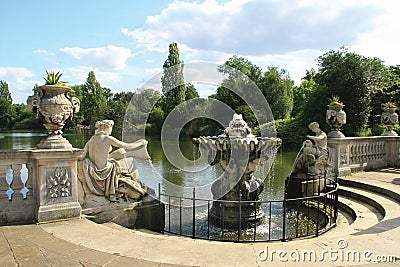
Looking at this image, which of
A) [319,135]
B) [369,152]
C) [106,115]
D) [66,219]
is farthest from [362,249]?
[106,115]

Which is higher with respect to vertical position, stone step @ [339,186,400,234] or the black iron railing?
stone step @ [339,186,400,234]

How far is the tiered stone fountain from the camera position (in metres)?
7.92

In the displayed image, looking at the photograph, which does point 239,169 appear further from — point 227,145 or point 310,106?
point 310,106

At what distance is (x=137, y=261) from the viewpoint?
4004 millimetres

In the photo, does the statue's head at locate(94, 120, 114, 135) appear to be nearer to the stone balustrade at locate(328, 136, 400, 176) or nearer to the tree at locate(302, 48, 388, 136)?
the stone balustrade at locate(328, 136, 400, 176)

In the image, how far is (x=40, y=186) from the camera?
18.6 ft

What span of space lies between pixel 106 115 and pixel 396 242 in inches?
2011

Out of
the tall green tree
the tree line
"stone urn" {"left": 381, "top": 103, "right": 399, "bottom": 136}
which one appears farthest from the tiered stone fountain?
the tall green tree

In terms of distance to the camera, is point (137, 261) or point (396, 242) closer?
point (137, 261)

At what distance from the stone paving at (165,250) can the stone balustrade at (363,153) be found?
5.35 meters

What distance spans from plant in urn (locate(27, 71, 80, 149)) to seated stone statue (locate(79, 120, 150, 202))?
479mm

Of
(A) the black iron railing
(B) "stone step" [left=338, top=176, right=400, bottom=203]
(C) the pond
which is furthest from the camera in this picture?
(B) "stone step" [left=338, top=176, right=400, bottom=203]

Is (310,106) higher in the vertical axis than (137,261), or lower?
higher

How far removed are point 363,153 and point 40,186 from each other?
10.0 meters
